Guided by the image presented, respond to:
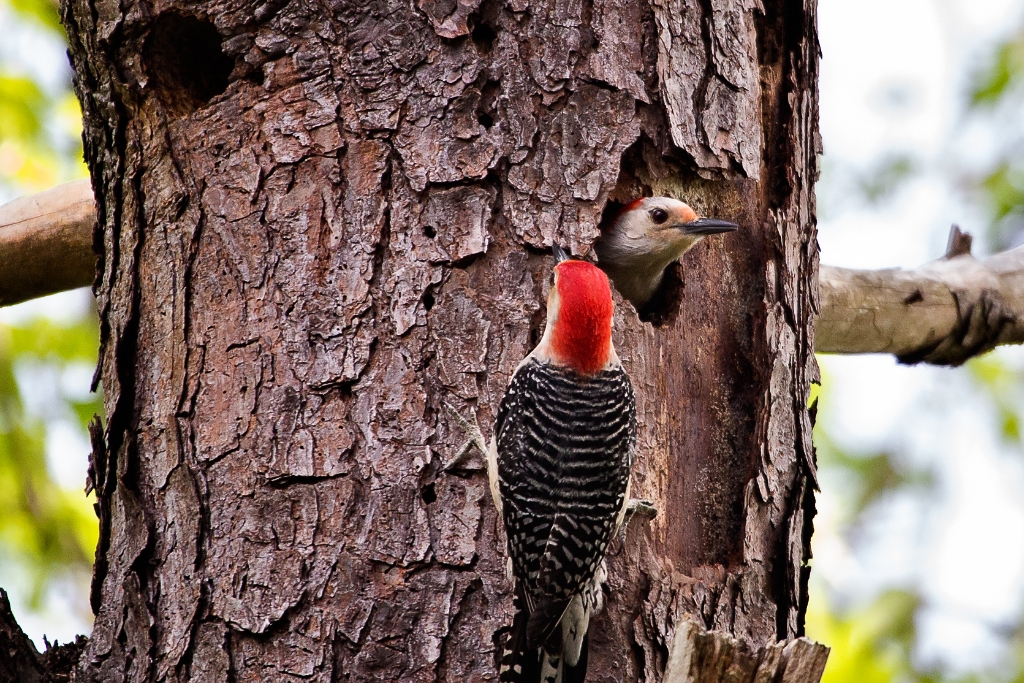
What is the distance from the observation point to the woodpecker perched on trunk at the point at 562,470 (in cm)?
333

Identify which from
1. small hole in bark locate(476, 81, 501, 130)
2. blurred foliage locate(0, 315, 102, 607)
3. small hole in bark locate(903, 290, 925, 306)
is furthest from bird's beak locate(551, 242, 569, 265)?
blurred foliage locate(0, 315, 102, 607)

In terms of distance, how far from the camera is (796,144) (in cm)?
410

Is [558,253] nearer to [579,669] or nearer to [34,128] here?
[579,669]

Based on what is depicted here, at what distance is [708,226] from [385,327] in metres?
1.55

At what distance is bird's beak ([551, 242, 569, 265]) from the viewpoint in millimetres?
3617

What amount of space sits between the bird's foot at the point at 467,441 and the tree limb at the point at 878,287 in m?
2.19

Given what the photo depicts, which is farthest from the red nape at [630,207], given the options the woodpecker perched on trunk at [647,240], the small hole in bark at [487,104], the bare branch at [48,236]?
the bare branch at [48,236]

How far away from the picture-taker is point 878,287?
16.2 feet

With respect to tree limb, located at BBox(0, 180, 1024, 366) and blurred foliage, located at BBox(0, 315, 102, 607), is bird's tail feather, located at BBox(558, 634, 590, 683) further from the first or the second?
blurred foliage, located at BBox(0, 315, 102, 607)

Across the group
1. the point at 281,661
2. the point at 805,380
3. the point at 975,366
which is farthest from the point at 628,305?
the point at 975,366

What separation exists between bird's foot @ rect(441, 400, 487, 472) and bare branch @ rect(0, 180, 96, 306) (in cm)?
222

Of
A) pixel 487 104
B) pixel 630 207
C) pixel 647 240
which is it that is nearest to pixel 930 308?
pixel 647 240

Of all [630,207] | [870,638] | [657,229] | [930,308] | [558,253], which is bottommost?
[870,638]

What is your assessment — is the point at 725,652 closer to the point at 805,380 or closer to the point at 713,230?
the point at 805,380
